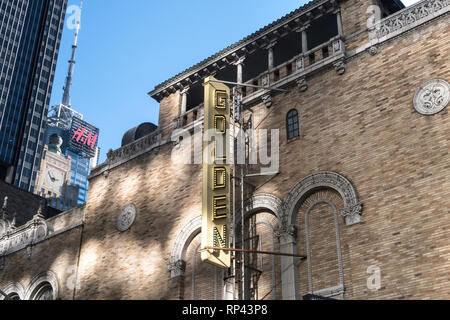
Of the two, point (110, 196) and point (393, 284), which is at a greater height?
point (110, 196)

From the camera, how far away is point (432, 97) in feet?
70.7

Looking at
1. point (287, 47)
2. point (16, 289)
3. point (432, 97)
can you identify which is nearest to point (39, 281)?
point (16, 289)

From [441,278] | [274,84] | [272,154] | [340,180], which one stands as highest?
[274,84]

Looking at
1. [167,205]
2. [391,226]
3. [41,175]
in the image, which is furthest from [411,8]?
[41,175]

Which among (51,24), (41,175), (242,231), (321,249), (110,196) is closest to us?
(321,249)

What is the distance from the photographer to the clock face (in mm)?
166125

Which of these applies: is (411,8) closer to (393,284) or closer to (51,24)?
(393,284)

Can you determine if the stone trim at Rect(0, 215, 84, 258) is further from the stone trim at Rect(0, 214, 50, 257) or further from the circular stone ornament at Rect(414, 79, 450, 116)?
the circular stone ornament at Rect(414, 79, 450, 116)

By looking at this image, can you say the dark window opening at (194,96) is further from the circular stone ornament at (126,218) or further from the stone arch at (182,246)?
the stone arch at (182,246)

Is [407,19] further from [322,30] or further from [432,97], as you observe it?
[322,30]

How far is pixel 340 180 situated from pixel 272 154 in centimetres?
378

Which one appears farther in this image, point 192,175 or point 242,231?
point 192,175

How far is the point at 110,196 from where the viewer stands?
3203 cm

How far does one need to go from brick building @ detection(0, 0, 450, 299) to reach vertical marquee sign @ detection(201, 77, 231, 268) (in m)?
1.51
